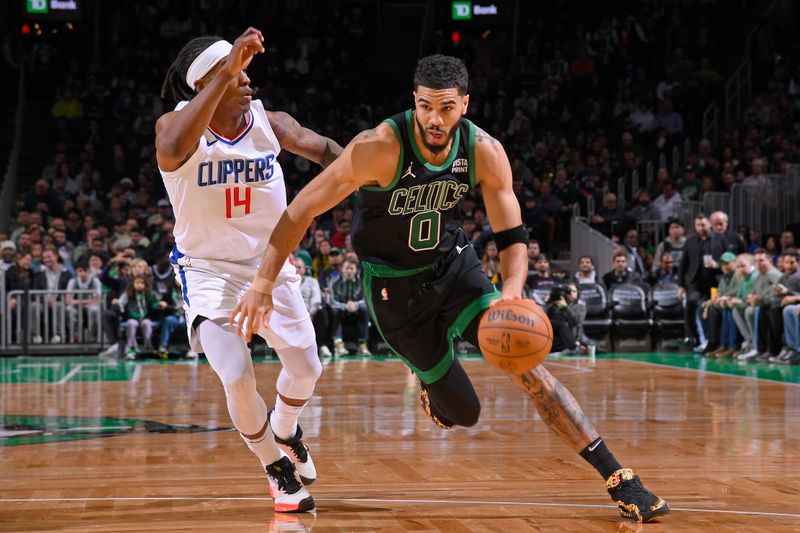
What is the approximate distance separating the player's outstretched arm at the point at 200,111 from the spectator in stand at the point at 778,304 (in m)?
10.7

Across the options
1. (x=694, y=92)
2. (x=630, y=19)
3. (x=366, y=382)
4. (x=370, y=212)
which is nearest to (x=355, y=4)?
(x=630, y=19)

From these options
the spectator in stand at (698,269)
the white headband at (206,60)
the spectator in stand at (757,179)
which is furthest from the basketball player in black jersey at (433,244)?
the spectator in stand at (757,179)

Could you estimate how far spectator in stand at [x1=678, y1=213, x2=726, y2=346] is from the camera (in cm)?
1608

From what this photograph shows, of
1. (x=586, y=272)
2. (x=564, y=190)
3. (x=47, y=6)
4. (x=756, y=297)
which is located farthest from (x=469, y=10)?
(x=756, y=297)

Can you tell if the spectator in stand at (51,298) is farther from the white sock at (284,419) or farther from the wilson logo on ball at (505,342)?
the wilson logo on ball at (505,342)

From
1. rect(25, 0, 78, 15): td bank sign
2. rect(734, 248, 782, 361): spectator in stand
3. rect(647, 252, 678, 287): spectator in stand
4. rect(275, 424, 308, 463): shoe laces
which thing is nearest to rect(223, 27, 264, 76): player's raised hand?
rect(275, 424, 308, 463): shoe laces

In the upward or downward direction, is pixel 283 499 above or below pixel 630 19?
below

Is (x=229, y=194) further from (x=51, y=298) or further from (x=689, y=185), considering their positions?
(x=689, y=185)

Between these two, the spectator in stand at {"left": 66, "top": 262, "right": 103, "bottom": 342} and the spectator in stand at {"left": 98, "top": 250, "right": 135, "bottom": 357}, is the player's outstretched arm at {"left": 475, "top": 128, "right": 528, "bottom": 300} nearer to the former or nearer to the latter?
the spectator in stand at {"left": 98, "top": 250, "right": 135, "bottom": 357}

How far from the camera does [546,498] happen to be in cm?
518

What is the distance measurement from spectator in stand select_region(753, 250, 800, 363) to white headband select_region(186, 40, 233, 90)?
1044 centimetres

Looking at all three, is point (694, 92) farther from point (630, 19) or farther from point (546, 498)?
point (546, 498)

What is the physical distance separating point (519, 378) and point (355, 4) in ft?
70.5

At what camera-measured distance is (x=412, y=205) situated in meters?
4.83
